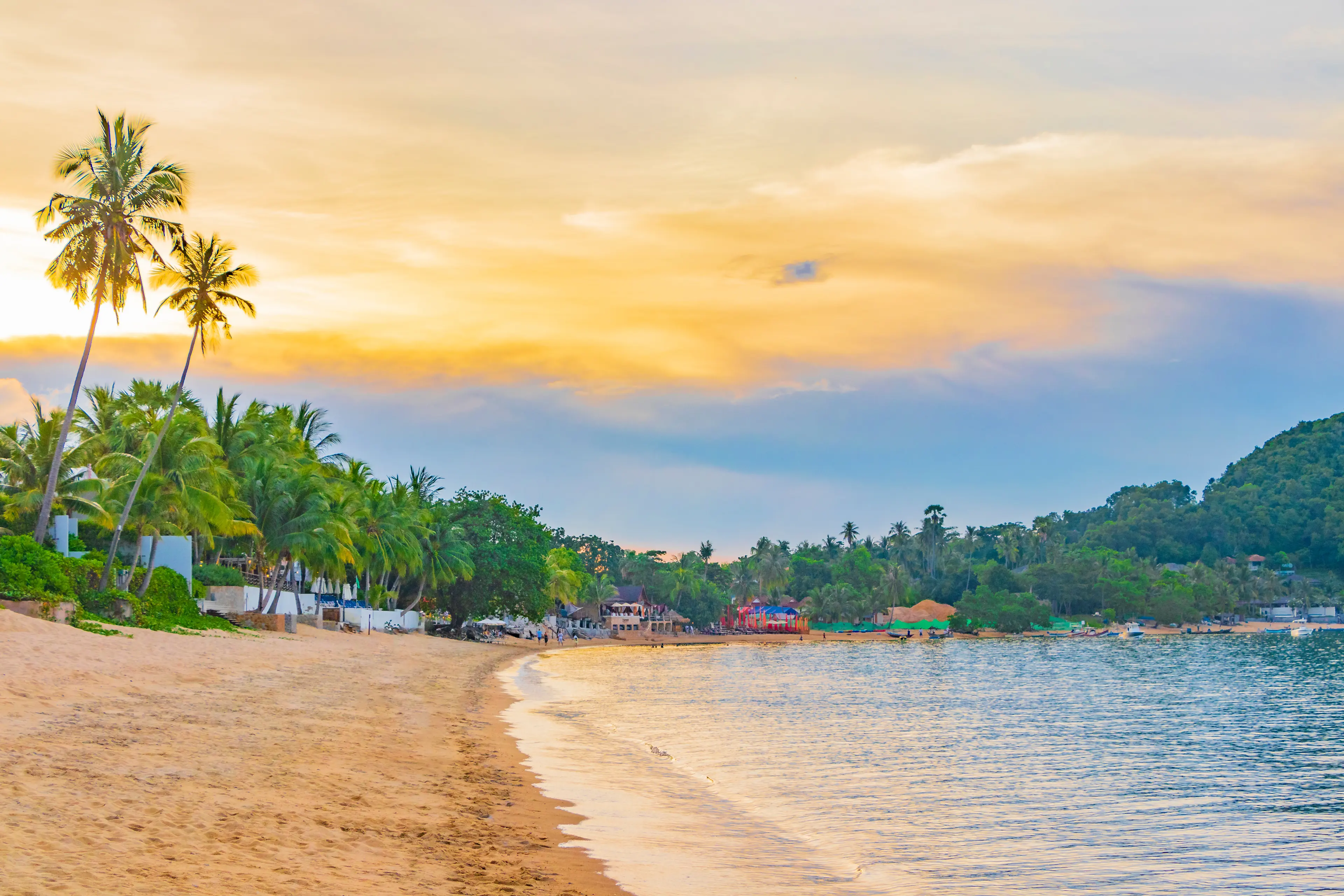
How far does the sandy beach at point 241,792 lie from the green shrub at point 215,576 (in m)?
26.0

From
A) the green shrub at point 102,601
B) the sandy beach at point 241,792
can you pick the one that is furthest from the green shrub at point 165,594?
the sandy beach at point 241,792

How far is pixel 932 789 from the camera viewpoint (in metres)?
17.7

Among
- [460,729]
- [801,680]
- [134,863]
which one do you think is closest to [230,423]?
[801,680]

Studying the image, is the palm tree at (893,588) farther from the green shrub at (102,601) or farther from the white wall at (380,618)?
the green shrub at (102,601)

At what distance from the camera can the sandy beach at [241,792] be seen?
7.85 meters

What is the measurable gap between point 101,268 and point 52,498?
781 cm

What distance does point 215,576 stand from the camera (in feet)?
160

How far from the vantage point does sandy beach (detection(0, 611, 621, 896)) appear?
785cm

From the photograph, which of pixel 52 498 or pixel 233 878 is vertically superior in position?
pixel 52 498

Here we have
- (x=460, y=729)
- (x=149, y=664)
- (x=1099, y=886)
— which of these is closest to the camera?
(x=1099, y=886)

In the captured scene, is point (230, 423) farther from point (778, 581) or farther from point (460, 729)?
point (778, 581)

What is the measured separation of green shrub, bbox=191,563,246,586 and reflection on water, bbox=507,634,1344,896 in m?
15.7

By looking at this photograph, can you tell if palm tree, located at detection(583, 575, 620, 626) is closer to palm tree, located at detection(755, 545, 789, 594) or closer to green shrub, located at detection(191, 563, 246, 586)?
palm tree, located at detection(755, 545, 789, 594)

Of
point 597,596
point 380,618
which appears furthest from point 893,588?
point 380,618
